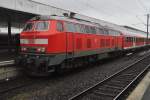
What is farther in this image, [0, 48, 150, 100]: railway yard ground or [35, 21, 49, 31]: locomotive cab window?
[35, 21, 49, 31]: locomotive cab window

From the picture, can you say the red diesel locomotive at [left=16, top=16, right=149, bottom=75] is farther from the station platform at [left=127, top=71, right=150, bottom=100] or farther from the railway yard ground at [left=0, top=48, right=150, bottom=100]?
the station platform at [left=127, top=71, right=150, bottom=100]

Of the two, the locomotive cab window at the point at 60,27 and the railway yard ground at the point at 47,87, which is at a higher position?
the locomotive cab window at the point at 60,27

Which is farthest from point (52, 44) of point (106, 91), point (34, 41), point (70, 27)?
point (106, 91)

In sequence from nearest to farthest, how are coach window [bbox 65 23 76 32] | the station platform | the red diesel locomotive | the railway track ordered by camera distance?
the station platform → the railway track → the red diesel locomotive → coach window [bbox 65 23 76 32]

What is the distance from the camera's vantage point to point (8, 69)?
11945 millimetres

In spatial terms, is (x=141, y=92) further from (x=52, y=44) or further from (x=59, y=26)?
(x=59, y=26)

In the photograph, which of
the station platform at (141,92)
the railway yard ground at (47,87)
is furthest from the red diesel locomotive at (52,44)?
the station platform at (141,92)

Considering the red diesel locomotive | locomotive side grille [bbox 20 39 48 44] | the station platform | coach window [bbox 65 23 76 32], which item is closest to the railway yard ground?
the station platform

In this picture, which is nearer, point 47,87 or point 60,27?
point 47,87

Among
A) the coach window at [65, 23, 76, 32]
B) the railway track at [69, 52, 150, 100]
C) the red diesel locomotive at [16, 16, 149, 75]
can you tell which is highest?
the coach window at [65, 23, 76, 32]

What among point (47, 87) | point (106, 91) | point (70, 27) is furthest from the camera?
point (70, 27)

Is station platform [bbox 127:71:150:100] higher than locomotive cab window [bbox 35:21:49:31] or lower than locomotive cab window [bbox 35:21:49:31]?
lower

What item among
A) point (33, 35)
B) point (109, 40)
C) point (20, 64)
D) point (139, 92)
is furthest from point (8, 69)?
point (109, 40)

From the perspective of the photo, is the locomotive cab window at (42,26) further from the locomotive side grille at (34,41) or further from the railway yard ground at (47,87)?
the railway yard ground at (47,87)
